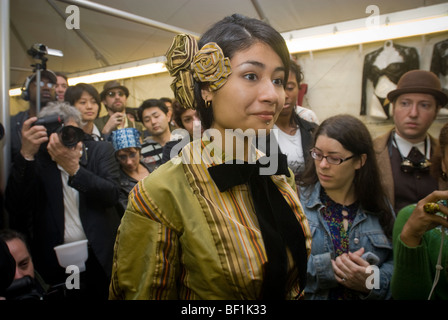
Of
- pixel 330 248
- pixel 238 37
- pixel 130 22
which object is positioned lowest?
pixel 330 248

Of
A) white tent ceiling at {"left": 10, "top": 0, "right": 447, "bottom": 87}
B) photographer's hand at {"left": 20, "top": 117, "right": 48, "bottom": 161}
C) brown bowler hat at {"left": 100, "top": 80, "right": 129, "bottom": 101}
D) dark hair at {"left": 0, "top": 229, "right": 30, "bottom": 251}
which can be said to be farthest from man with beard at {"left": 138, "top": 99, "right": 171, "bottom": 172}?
dark hair at {"left": 0, "top": 229, "right": 30, "bottom": 251}

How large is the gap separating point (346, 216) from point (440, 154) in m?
0.42

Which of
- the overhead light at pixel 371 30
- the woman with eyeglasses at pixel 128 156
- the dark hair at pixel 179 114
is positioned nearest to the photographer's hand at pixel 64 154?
the woman with eyeglasses at pixel 128 156

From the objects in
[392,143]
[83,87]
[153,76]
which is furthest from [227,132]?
[153,76]

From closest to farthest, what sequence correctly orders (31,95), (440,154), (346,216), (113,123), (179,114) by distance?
1. (440,154)
2. (346,216)
3. (31,95)
4. (179,114)
5. (113,123)

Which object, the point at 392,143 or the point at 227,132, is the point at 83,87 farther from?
the point at 392,143

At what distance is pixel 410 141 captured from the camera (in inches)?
59.6

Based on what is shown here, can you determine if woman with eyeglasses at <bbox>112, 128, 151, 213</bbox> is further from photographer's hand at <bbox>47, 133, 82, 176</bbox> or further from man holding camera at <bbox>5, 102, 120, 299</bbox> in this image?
photographer's hand at <bbox>47, 133, 82, 176</bbox>

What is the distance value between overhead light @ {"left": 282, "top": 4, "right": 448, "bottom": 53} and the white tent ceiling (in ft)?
0.16

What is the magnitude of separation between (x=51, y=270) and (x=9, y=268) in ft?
2.79

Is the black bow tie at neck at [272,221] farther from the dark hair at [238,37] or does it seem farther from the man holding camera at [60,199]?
the man holding camera at [60,199]

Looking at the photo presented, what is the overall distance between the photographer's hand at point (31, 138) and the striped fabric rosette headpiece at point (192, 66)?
901mm

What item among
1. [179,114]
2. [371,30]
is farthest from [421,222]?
[371,30]

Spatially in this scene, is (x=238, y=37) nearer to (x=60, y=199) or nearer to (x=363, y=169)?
(x=363, y=169)
